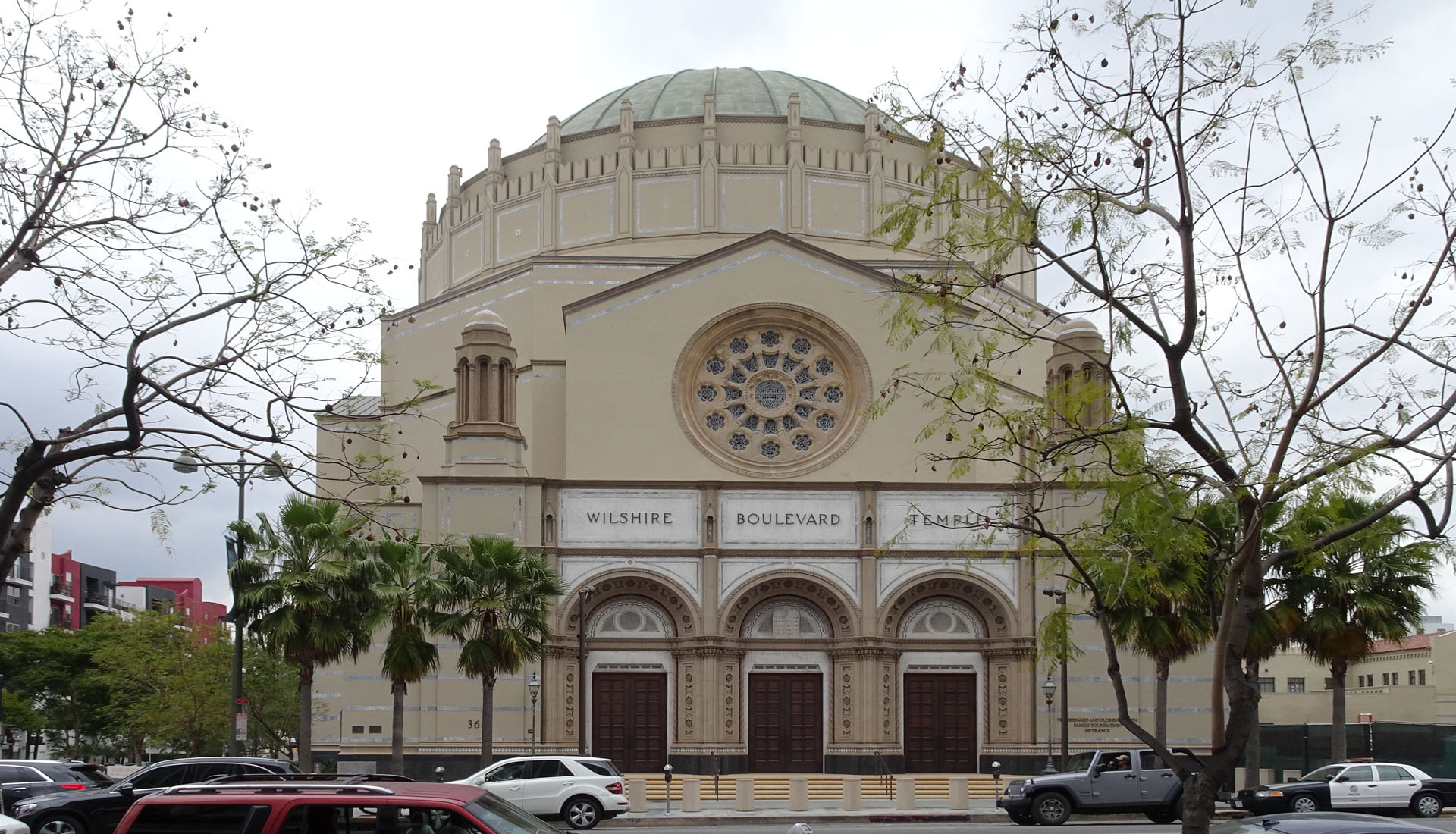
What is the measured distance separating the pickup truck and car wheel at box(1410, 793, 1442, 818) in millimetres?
4934

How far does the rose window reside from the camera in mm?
43625

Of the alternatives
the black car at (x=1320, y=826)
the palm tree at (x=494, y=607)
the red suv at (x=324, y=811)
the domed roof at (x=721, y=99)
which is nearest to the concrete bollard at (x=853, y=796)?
the palm tree at (x=494, y=607)

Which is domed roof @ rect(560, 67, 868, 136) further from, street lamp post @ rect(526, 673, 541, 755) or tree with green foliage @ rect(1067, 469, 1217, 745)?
tree with green foliage @ rect(1067, 469, 1217, 745)

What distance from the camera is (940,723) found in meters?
40.8

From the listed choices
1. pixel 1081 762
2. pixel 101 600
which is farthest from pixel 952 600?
pixel 101 600

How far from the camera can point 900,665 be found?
4091cm

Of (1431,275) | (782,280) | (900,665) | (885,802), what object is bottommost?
(885,802)

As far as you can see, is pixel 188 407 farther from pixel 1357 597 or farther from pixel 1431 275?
pixel 1357 597

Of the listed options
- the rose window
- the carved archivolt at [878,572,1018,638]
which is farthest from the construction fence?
the rose window

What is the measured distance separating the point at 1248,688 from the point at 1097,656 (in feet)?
90.6

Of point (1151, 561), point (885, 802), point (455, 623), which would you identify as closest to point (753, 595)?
point (885, 802)

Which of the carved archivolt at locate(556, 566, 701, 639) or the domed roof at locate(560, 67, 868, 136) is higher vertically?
the domed roof at locate(560, 67, 868, 136)

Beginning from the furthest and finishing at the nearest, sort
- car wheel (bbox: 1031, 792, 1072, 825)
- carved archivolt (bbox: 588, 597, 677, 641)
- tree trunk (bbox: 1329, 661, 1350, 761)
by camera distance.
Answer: carved archivolt (bbox: 588, 597, 677, 641) < tree trunk (bbox: 1329, 661, 1350, 761) < car wheel (bbox: 1031, 792, 1072, 825)

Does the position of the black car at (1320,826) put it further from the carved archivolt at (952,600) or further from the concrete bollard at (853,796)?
the carved archivolt at (952,600)
